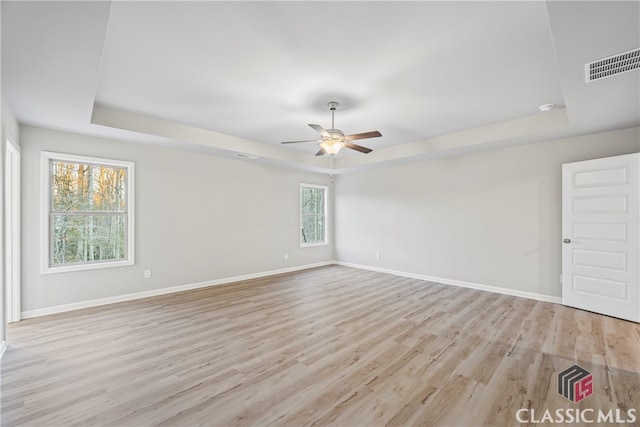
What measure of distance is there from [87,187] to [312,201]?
15.0ft

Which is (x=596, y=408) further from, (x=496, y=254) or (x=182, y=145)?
(x=182, y=145)

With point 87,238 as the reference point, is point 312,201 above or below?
above

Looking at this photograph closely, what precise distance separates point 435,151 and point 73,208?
5.77 m

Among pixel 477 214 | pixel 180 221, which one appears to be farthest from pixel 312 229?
pixel 477 214

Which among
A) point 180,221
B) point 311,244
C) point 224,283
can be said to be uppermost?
point 180,221

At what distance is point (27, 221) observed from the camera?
12.1 ft

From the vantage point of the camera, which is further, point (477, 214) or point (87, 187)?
point (477, 214)

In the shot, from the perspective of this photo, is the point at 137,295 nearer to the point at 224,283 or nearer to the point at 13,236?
the point at 224,283

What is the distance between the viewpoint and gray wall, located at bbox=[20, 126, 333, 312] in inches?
147

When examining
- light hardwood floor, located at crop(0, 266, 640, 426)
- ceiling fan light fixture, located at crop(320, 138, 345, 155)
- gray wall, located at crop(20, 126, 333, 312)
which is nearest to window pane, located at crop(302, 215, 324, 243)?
gray wall, located at crop(20, 126, 333, 312)

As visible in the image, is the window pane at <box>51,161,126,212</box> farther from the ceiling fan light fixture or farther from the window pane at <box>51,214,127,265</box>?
the ceiling fan light fixture

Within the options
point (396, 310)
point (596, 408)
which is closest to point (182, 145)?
point (396, 310)

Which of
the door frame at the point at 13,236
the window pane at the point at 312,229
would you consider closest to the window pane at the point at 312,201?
the window pane at the point at 312,229

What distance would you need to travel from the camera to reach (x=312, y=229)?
7.36m
